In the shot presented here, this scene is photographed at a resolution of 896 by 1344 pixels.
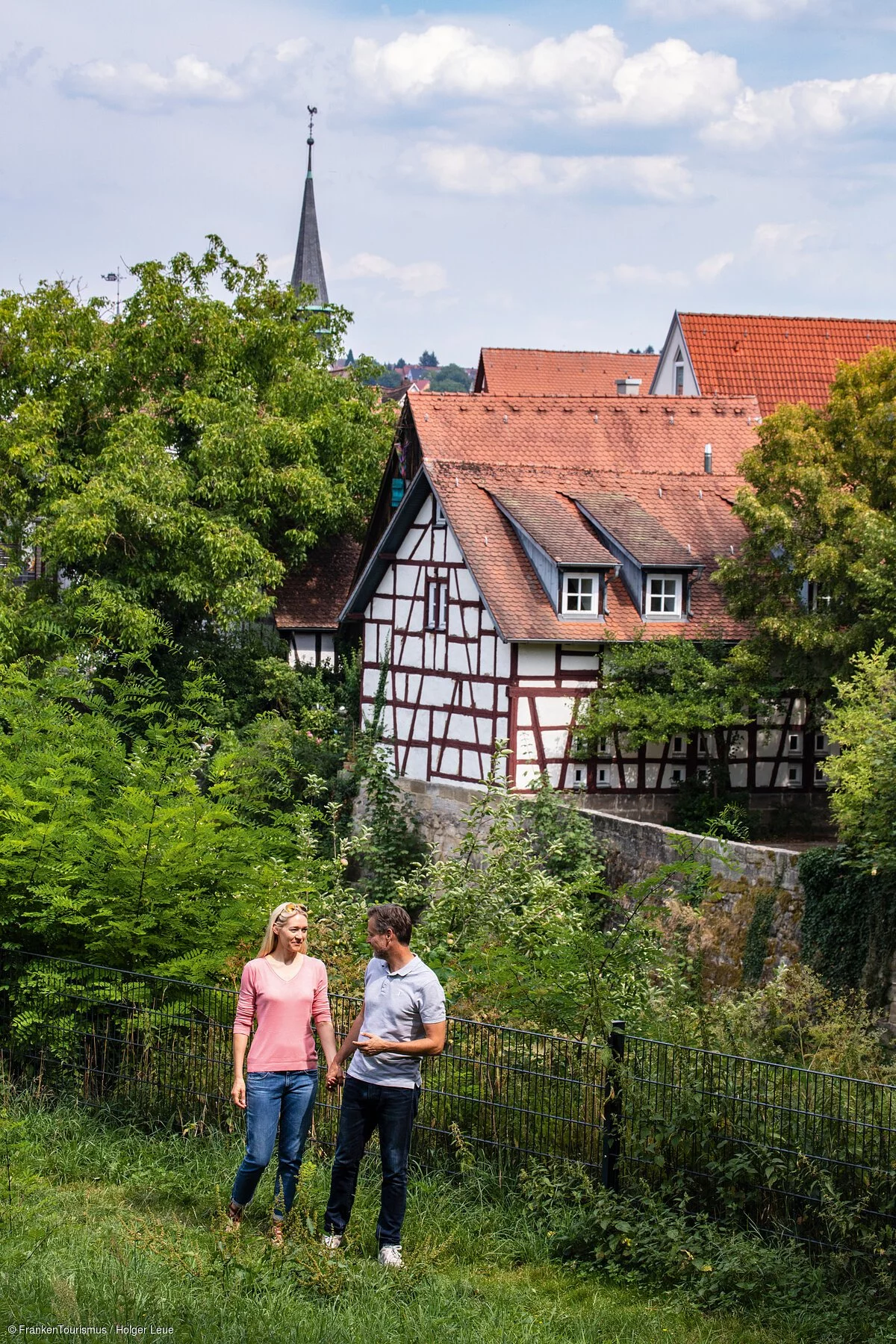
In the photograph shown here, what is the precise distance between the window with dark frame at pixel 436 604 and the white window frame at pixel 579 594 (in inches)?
95.3

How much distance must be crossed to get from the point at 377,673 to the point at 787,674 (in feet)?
27.0

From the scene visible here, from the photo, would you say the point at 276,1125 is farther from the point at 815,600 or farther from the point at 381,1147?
the point at 815,600

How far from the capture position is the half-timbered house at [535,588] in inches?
1006

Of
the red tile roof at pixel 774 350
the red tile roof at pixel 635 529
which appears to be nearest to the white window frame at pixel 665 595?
the red tile roof at pixel 635 529

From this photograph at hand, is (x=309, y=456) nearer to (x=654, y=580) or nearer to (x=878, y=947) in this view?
(x=654, y=580)

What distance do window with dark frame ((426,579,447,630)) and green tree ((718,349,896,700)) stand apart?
4.82 meters

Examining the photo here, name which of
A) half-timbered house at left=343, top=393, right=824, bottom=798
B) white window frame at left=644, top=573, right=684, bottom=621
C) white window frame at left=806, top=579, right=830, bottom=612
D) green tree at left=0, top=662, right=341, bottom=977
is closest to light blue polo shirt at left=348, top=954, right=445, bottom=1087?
green tree at left=0, top=662, right=341, bottom=977

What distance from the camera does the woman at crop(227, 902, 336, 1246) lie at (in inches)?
287

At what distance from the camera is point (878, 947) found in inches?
642

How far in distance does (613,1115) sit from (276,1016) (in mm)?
1656

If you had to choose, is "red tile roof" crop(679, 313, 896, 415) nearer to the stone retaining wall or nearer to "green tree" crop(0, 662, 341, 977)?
the stone retaining wall

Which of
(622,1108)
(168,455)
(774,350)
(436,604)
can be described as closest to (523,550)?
(436,604)

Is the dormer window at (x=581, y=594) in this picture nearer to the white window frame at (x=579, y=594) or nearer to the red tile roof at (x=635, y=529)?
the white window frame at (x=579, y=594)

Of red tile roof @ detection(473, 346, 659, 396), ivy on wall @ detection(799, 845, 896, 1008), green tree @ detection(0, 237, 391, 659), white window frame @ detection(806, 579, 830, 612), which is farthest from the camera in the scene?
red tile roof @ detection(473, 346, 659, 396)
